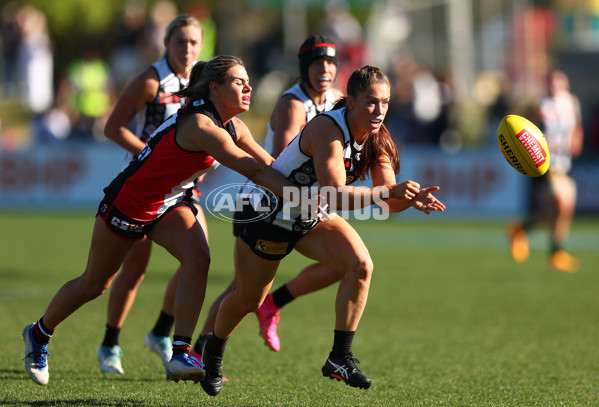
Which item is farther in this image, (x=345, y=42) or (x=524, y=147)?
(x=345, y=42)

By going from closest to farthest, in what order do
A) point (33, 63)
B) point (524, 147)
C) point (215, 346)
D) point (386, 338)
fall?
point (524, 147) < point (215, 346) < point (386, 338) < point (33, 63)

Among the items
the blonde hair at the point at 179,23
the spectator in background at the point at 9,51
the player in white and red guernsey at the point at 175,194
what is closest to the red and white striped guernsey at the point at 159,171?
the player in white and red guernsey at the point at 175,194

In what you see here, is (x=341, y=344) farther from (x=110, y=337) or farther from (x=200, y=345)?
(x=110, y=337)

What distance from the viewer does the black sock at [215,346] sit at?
5.35 meters

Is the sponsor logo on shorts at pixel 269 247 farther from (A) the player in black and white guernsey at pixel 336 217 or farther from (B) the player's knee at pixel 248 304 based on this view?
(B) the player's knee at pixel 248 304

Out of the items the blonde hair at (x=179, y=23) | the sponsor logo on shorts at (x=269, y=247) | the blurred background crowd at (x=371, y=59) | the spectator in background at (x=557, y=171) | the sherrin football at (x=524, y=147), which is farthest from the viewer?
the blurred background crowd at (x=371, y=59)

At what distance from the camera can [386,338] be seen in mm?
7281

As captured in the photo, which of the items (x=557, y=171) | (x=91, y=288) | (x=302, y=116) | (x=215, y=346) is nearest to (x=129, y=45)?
(x=557, y=171)

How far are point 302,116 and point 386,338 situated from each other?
217cm

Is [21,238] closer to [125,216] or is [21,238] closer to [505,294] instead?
[505,294]

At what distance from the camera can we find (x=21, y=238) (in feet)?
45.5

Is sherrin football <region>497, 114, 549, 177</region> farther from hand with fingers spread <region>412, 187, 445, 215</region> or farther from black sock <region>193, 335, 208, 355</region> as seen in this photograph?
black sock <region>193, 335, 208, 355</region>

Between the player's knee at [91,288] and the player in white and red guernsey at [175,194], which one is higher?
the player in white and red guernsey at [175,194]

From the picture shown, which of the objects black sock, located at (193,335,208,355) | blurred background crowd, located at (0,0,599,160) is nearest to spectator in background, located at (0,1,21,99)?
blurred background crowd, located at (0,0,599,160)
